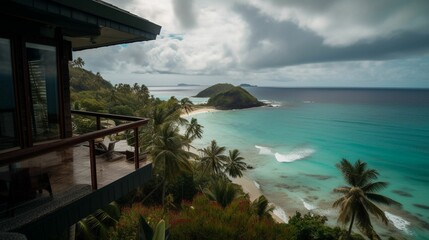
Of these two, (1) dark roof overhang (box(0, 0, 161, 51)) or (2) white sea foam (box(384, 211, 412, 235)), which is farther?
(2) white sea foam (box(384, 211, 412, 235))

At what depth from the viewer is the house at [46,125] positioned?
369 cm

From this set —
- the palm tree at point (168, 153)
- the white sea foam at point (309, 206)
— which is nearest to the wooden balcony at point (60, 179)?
the palm tree at point (168, 153)

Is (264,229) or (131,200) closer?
(264,229)

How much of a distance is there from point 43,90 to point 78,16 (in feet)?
5.20

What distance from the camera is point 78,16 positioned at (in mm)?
4156

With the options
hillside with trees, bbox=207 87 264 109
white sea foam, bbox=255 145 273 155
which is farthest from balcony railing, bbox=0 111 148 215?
hillside with trees, bbox=207 87 264 109

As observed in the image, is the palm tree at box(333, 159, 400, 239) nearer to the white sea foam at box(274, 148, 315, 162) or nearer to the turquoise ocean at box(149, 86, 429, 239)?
the turquoise ocean at box(149, 86, 429, 239)

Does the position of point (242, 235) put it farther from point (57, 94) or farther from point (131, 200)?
point (131, 200)

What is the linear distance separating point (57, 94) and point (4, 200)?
2.19 meters

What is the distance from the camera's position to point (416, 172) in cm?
4694

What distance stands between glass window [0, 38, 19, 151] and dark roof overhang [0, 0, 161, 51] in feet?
1.93

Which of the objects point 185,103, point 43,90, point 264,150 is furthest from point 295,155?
point 43,90

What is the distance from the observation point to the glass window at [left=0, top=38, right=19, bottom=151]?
4.13m

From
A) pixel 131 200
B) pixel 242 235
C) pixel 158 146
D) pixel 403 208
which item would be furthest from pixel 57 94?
pixel 403 208
